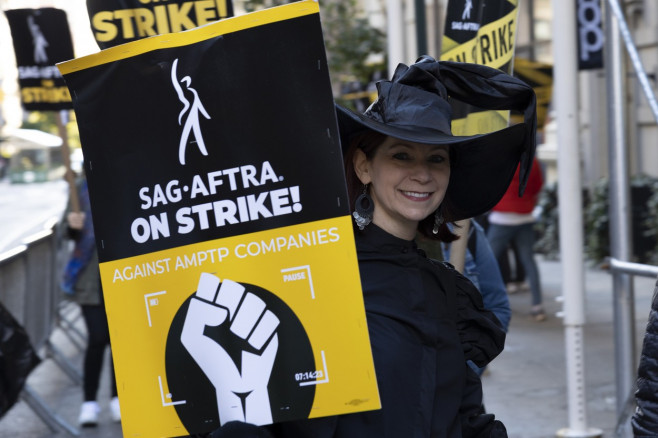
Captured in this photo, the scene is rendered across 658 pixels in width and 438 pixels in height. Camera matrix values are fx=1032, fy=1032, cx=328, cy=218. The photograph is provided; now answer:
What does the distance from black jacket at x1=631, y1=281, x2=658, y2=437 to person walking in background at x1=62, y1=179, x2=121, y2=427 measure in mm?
4962

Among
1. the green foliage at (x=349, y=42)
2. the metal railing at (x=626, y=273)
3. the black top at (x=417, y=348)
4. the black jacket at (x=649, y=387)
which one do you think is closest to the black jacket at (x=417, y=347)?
the black top at (x=417, y=348)

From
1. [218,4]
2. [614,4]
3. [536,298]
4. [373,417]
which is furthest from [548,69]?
[373,417]

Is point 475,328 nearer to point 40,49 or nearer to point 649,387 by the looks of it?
point 649,387

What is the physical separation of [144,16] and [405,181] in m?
2.46

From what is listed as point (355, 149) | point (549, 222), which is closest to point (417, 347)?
point (355, 149)

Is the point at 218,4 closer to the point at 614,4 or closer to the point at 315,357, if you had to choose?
the point at 614,4

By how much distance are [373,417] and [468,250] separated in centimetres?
196

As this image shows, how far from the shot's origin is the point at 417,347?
8.41 ft

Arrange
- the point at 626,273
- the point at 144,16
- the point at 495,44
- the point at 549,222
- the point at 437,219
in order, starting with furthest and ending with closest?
the point at 549,222, the point at 626,273, the point at 144,16, the point at 495,44, the point at 437,219

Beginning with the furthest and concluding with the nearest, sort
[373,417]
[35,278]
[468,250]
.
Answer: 1. [35,278]
2. [468,250]
3. [373,417]

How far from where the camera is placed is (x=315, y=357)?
7.42ft

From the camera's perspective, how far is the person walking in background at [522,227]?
33.2ft

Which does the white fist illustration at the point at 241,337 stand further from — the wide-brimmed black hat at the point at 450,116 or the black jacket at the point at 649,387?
the black jacket at the point at 649,387

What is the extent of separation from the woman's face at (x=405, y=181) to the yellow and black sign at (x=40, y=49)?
3793mm
